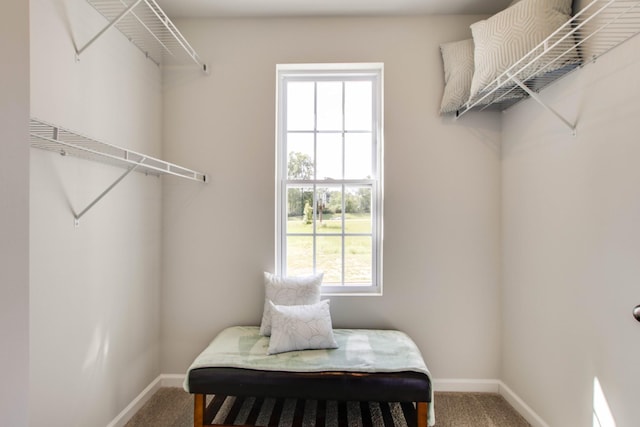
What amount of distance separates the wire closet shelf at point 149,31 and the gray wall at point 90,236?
57 millimetres

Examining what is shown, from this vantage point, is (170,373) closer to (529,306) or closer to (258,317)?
(258,317)

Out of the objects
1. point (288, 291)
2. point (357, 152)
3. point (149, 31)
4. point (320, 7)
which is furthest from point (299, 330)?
point (320, 7)

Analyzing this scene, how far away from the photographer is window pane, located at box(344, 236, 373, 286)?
2.69 meters

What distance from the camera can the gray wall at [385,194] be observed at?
8.31 feet

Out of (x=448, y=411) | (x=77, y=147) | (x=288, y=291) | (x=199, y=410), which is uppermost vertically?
(x=77, y=147)

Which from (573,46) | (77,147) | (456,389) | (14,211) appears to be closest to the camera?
(14,211)

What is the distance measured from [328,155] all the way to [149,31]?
4.52ft

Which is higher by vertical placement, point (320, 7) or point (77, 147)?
point (320, 7)

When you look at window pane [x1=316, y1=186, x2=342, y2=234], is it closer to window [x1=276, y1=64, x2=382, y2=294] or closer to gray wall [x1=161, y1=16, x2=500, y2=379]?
window [x1=276, y1=64, x2=382, y2=294]

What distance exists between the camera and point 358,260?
106 inches

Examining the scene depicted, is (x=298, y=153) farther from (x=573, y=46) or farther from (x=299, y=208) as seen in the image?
(x=573, y=46)

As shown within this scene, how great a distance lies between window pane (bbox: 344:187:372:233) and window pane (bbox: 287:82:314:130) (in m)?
0.60

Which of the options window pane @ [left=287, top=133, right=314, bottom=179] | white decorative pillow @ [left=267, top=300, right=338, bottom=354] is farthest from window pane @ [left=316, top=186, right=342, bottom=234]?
white decorative pillow @ [left=267, top=300, right=338, bottom=354]

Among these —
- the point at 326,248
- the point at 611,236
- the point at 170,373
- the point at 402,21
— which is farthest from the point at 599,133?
the point at 170,373
